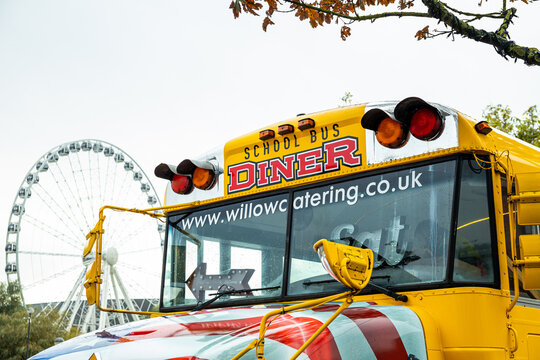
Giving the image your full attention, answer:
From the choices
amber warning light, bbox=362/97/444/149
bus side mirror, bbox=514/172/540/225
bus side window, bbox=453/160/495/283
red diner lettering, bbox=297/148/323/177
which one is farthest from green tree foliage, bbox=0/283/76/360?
bus side mirror, bbox=514/172/540/225

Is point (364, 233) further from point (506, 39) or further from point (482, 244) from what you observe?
point (506, 39)

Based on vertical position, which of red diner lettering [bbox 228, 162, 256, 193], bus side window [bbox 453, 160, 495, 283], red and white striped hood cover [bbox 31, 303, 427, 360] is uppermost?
red diner lettering [bbox 228, 162, 256, 193]

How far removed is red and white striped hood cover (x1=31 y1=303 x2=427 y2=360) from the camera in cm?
272

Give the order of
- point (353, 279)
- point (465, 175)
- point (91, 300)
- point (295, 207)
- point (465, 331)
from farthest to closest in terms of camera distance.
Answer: point (91, 300) → point (295, 207) → point (465, 175) → point (465, 331) → point (353, 279)

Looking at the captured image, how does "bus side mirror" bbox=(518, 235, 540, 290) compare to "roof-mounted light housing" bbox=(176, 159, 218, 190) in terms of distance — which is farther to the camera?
"roof-mounted light housing" bbox=(176, 159, 218, 190)

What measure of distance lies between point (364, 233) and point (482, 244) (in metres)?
0.58

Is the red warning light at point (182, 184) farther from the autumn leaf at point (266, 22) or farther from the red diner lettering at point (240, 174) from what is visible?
the autumn leaf at point (266, 22)

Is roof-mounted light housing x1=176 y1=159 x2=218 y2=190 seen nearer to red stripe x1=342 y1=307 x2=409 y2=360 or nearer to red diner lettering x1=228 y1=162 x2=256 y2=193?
red diner lettering x1=228 y1=162 x2=256 y2=193

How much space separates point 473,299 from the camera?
3188 millimetres

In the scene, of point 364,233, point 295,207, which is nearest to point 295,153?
point 295,207

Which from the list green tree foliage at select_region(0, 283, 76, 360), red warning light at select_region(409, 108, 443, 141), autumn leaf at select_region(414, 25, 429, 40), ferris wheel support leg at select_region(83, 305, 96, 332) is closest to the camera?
red warning light at select_region(409, 108, 443, 141)

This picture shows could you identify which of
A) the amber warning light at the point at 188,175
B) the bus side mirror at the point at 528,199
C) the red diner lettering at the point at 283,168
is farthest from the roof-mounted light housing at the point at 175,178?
the bus side mirror at the point at 528,199

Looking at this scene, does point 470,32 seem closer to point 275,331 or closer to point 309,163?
point 309,163

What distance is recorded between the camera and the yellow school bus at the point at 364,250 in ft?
9.48
